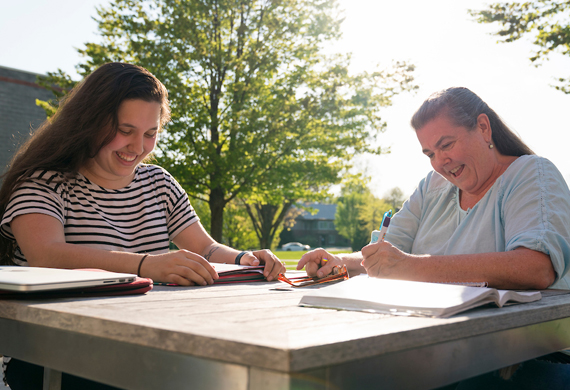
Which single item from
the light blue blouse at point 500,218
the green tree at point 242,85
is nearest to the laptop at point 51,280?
the light blue blouse at point 500,218

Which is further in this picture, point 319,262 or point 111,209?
point 111,209

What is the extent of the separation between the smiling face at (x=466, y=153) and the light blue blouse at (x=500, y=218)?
0.13 m

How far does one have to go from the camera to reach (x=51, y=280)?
3.81 ft

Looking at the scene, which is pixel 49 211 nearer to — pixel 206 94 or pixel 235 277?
pixel 235 277

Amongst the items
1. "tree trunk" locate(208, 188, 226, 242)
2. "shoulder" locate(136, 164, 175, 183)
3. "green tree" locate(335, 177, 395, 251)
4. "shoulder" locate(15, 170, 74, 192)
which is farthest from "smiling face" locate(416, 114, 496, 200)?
"green tree" locate(335, 177, 395, 251)

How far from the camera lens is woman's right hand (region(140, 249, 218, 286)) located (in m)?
1.62

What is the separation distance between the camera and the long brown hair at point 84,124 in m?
2.19

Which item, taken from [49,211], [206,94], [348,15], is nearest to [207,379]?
[49,211]

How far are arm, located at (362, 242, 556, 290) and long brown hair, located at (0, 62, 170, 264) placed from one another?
1.35 m

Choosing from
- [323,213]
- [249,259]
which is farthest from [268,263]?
[323,213]

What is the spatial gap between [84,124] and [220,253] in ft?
2.90

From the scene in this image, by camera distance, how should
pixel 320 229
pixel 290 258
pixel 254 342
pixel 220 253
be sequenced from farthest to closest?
pixel 320 229, pixel 290 258, pixel 220 253, pixel 254 342

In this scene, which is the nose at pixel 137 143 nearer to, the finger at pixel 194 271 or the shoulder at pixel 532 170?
the finger at pixel 194 271

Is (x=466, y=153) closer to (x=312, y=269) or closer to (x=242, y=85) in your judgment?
(x=312, y=269)
